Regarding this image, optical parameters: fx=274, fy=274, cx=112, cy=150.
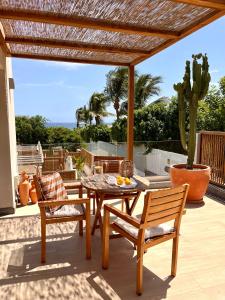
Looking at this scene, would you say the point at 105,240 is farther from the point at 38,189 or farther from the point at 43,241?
the point at 38,189

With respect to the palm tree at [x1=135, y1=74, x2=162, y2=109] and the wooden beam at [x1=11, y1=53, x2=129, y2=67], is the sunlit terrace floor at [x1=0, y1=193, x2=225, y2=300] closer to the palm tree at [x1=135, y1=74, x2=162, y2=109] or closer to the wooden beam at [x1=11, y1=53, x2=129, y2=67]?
the wooden beam at [x1=11, y1=53, x2=129, y2=67]

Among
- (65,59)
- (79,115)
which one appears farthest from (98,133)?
(65,59)

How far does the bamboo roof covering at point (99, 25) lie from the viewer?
2.78 m

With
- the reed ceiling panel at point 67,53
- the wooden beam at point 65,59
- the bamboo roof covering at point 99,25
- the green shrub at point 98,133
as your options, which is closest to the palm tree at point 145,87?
the green shrub at point 98,133

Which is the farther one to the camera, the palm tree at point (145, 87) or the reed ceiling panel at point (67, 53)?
the palm tree at point (145, 87)

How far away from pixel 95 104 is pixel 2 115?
20411mm

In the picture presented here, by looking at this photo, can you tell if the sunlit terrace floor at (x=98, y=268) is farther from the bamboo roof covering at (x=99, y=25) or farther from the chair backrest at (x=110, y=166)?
the bamboo roof covering at (x=99, y=25)

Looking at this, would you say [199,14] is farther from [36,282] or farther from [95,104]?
[95,104]

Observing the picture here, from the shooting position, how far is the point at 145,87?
19891mm

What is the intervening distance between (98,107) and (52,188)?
70.5 ft

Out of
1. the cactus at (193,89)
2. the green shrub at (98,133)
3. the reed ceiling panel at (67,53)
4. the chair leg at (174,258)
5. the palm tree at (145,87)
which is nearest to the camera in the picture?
the chair leg at (174,258)

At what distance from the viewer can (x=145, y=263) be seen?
2824 mm

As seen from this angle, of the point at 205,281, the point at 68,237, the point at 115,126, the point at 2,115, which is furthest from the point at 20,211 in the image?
the point at 115,126

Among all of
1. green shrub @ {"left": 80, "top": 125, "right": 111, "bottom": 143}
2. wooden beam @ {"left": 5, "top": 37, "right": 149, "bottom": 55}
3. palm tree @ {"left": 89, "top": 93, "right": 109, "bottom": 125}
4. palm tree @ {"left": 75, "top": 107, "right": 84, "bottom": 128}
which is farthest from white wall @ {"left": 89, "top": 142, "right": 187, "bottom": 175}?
palm tree @ {"left": 75, "top": 107, "right": 84, "bottom": 128}
